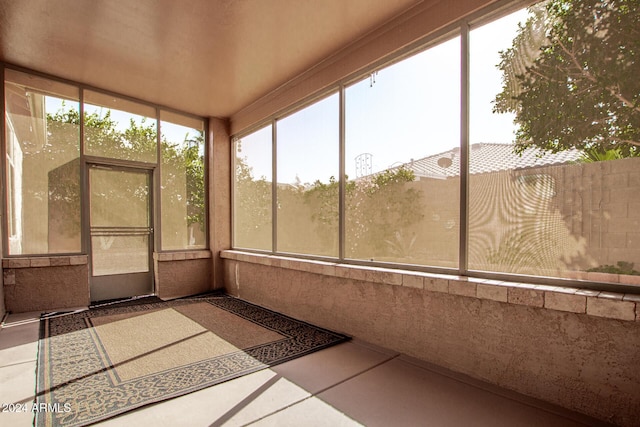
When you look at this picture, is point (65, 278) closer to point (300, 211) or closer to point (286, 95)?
point (300, 211)

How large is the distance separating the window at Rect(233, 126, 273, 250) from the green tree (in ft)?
10.5

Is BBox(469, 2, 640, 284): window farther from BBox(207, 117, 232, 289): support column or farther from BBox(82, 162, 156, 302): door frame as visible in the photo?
BBox(82, 162, 156, 302): door frame

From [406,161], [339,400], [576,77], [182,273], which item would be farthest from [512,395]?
[182,273]

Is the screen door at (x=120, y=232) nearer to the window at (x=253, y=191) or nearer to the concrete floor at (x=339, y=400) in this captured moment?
the window at (x=253, y=191)

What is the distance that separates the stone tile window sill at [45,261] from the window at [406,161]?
353 cm

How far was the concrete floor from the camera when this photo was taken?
6.16 feet

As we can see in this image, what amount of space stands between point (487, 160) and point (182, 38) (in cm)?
303

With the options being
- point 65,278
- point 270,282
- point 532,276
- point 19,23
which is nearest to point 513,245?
point 532,276

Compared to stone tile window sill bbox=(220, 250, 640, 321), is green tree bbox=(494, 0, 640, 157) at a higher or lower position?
higher

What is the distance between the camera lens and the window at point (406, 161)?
262 cm

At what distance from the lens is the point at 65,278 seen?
13.9 feet

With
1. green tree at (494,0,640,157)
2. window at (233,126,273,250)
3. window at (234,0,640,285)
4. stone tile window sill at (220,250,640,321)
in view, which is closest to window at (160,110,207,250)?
window at (233,126,273,250)

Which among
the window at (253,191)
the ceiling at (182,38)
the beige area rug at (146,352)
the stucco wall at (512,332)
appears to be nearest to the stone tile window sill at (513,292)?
the stucco wall at (512,332)

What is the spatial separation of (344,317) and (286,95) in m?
2.86
